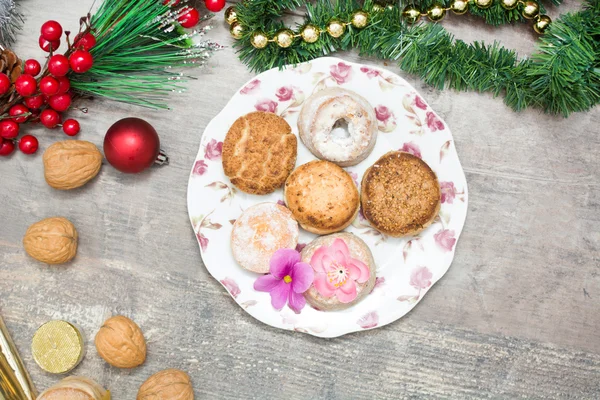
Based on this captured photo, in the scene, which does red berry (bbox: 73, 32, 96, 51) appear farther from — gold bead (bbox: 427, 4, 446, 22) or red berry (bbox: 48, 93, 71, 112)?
gold bead (bbox: 427, 4, 446, 22)

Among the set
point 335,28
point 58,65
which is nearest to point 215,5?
point 335,28

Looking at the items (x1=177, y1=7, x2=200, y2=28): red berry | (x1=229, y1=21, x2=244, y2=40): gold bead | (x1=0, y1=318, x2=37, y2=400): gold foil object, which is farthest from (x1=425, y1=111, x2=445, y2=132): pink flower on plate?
(x1=0, y1=318, x2=37, y2=400): gold foil object

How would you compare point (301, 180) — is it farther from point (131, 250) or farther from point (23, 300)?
point (23, 300)

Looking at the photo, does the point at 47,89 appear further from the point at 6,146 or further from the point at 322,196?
the point at 322,196

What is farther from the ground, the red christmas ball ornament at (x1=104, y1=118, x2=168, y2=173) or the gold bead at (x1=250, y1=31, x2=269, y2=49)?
the gold bead at (x1=250, y1=31, x2=269, y2=49)

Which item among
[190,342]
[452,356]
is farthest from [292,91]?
[452,356]

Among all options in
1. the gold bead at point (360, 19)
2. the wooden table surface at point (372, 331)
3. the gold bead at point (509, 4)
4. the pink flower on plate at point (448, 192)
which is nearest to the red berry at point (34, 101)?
Result: the wooden table surface at point (372, 331)
